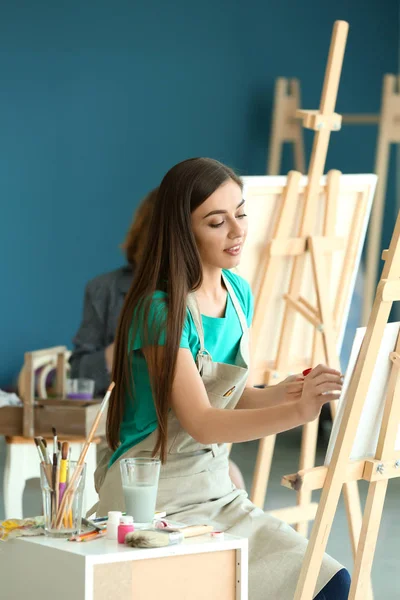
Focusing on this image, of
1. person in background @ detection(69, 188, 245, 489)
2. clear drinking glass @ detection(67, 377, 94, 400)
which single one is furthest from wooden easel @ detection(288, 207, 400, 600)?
person in background @ detection(69, 188, 245, 489)

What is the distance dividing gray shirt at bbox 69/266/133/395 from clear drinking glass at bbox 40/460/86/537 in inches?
75.0

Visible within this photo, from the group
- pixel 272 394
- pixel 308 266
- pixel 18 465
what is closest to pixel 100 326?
pixel 18 465

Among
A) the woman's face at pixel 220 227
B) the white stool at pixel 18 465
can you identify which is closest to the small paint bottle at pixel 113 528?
the woman's face at pixel 220 227

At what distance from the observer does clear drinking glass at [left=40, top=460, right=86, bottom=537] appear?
169 cm

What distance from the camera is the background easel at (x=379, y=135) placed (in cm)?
571

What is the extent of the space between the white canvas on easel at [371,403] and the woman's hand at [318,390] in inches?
1.7

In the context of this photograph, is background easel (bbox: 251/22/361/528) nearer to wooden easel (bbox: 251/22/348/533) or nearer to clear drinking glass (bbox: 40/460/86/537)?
wooden easel (bbox: 251/22/348/533)

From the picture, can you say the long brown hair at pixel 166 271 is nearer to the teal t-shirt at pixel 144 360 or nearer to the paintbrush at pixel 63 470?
the teal t-shirt at pixel 144 360

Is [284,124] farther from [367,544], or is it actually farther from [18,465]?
[367,544]

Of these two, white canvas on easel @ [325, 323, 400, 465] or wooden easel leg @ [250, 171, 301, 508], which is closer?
white canvas on easel @ [325, 323, 400, 465]

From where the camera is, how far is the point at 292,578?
6.41 ft

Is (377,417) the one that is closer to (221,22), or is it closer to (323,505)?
(323,505)

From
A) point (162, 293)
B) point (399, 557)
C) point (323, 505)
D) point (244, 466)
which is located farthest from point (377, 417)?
Answer: point (244, 466)

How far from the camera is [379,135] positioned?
5723mm
